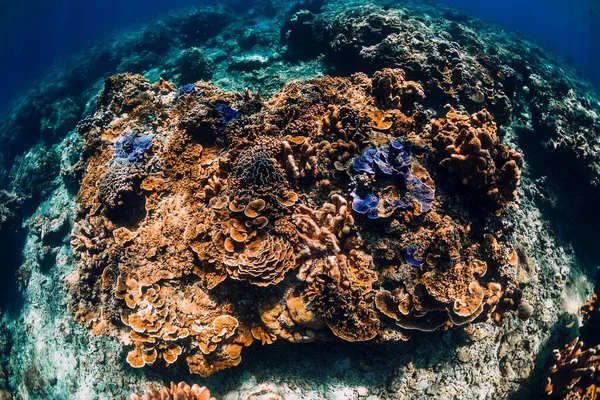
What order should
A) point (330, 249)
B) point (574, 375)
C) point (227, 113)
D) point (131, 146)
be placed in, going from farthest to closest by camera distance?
point (131, 146), point (227, 113), point (574, 375), point (330, 249)

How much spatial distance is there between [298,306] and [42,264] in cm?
1048

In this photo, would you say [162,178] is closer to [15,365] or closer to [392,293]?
[392,293]

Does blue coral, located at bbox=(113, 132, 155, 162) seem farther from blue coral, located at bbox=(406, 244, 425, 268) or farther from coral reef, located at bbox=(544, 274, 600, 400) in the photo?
coral reef, located at bbox=(544, 274, 600, 400)

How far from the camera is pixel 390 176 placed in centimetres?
481

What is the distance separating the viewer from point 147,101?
26.2 ft

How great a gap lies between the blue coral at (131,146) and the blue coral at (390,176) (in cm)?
444

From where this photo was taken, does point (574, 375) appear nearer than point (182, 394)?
No

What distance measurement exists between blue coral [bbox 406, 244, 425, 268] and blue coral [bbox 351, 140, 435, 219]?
22.7 inches

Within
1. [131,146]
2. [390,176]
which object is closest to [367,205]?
[390,176]

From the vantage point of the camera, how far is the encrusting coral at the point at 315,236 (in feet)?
14.8

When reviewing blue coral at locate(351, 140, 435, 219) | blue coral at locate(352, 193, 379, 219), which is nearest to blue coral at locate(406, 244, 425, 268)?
blue coral at locate(351, 140, 435, 219)

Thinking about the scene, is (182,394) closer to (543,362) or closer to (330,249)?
(330,249)

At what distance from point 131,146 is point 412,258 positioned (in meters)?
6.12

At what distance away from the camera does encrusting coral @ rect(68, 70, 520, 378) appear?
177 inches
